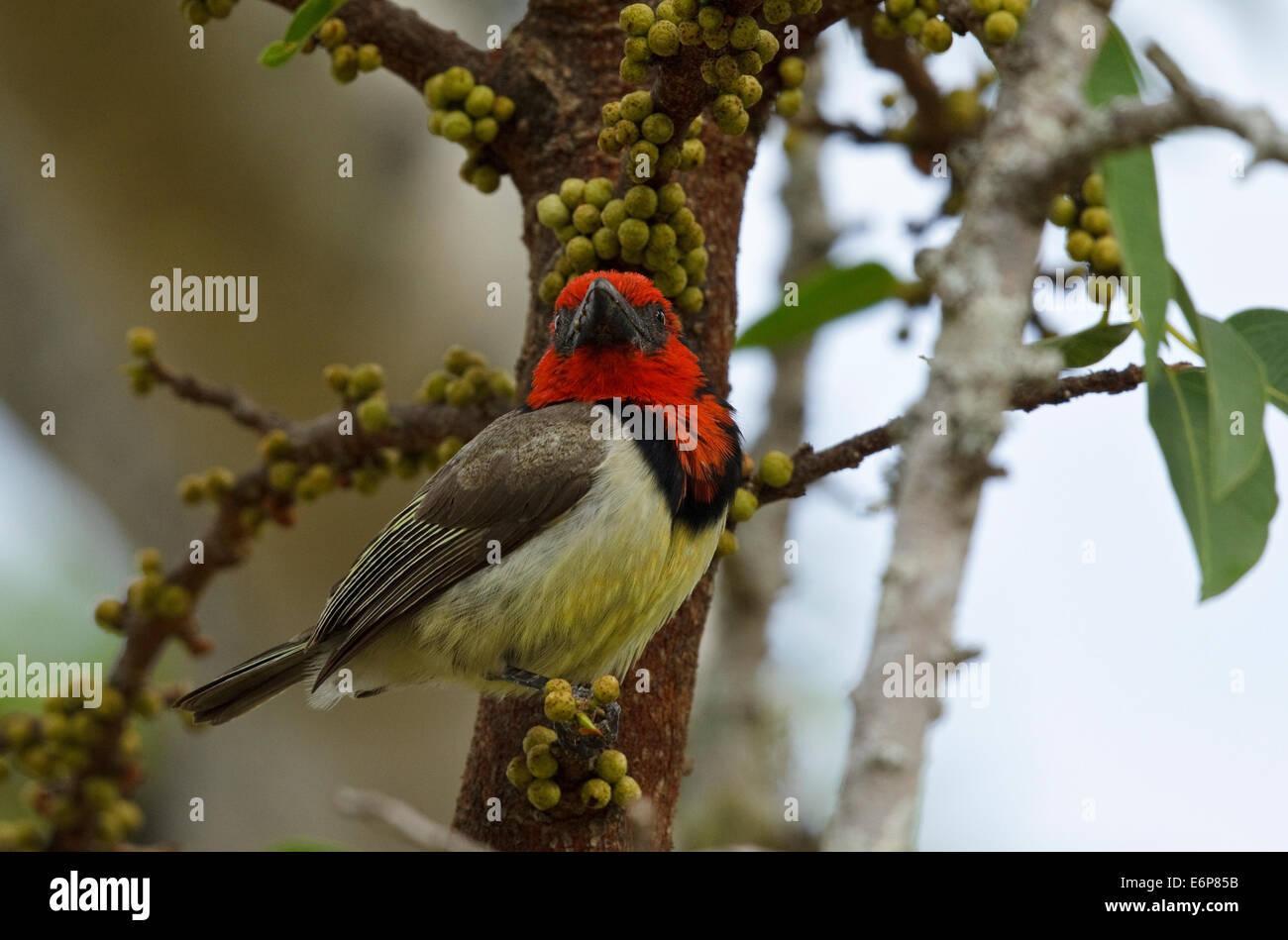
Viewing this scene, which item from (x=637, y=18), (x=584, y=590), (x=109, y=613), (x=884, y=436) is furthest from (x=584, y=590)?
(x=109, y=613)

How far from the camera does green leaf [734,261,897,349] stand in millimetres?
3373

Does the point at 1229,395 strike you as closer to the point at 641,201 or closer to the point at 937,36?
the point at 937,36

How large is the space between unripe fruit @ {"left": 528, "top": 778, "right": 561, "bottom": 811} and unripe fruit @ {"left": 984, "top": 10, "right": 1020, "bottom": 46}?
151 cm

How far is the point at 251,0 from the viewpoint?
188 inches

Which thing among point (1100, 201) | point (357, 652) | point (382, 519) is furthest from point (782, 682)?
point (1100, 201)

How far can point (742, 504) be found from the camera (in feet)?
9.27

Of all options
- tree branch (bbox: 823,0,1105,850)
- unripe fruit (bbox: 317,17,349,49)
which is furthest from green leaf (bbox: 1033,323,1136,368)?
unripe fruit (bbox: 317,17,349,49)

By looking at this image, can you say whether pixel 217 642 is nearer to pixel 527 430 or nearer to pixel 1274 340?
pixel 527 430

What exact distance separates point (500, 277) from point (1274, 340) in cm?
348

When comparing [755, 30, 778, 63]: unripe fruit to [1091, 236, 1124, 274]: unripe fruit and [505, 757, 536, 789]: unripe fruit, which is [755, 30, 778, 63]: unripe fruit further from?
[505, 757, 536, 789]: unripe fruit

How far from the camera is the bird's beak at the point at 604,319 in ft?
9.23

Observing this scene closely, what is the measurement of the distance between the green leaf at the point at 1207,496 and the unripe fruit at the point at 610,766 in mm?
1111

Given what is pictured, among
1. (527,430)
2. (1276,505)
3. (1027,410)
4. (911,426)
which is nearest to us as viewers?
(911,426)

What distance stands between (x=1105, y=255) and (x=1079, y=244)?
52 millimetres
